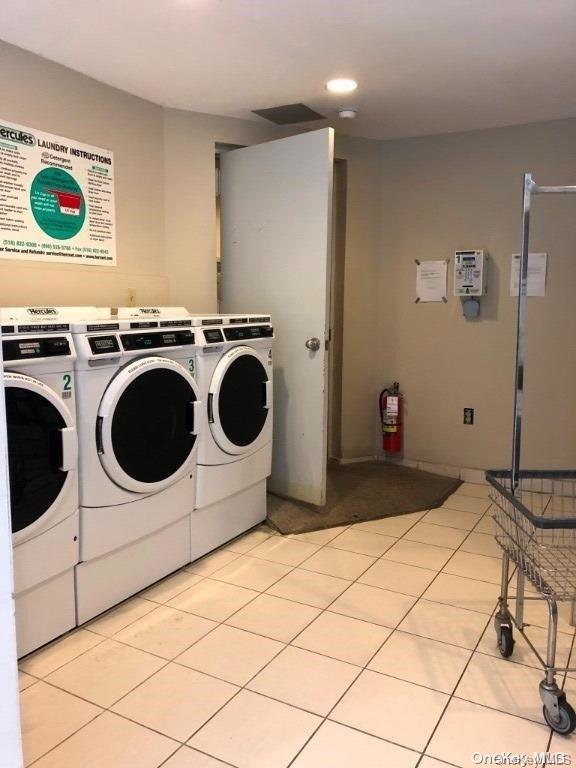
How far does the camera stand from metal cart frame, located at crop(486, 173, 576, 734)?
1.60m

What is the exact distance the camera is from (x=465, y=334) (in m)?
3.82

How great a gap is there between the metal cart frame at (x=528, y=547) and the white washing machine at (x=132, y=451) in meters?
1.21

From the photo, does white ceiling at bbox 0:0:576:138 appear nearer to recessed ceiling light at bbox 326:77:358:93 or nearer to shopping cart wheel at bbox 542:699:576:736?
recessed ceiling light at bbox 326:77:358:93

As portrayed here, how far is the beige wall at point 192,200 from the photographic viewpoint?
324 centimetres

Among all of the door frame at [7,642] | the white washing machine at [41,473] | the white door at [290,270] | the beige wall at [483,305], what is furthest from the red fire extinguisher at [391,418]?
the door frame at [7,642]

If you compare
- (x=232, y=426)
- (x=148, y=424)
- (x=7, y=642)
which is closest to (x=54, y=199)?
(x=148, y=424)

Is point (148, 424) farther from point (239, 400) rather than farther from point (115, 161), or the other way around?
point (115, 161)

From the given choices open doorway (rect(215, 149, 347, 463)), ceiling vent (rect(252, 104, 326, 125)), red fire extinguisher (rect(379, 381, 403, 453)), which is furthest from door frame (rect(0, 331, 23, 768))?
red fire extinguisher (rect(379, 381, 403, 453))

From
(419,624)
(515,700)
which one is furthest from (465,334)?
(515,700)

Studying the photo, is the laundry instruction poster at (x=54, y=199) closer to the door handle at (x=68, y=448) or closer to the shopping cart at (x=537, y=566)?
the door handle at (x=68, y=448)

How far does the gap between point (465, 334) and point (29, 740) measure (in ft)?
10.3

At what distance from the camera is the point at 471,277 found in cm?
368

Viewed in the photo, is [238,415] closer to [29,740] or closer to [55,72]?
[29,740]

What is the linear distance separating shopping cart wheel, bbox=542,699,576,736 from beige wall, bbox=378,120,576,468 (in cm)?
222
